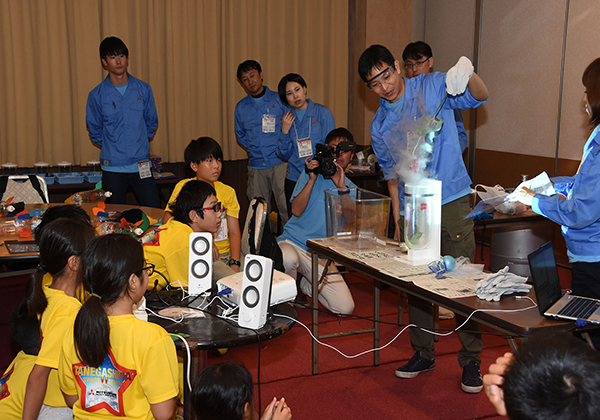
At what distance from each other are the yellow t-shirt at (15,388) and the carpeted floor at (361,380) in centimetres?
109

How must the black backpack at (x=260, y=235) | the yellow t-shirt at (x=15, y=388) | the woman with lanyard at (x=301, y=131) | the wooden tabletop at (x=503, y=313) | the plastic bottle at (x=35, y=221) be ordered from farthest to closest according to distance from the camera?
the woman with lanyard at (x=301, y=131)
the black backpack at (x=260, y=235)
the plastic bottle at (x=35, y=221)
the yellow t-shirt at (x=15, y=388)
the wooden tabletop at (x=503, y=313)

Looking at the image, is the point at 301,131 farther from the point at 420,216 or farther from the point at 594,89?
the point at 594,89

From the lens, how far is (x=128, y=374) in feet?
5.07

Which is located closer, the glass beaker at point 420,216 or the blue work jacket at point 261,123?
the glass beaker at point 420,216

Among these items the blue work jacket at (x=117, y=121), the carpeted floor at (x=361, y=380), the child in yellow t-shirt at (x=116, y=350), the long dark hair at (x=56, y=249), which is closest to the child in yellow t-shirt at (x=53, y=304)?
the long dark hair at (x=56, y=249)

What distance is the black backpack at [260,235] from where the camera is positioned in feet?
10.4

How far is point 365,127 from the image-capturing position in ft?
21.0

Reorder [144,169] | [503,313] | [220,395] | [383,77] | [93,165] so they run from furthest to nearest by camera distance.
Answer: [93,165], [144,169], [383,77], [503,313], [220,395]

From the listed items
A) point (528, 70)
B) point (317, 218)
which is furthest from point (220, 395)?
point (528, 70)

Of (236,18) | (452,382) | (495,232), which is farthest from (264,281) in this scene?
(236,18)

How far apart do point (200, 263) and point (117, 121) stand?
2963mm

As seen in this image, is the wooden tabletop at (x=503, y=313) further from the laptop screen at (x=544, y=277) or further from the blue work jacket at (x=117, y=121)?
the blue work jacket at (x=117, y=121)

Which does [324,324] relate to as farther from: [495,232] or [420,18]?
[420,18]

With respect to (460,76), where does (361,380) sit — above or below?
below
